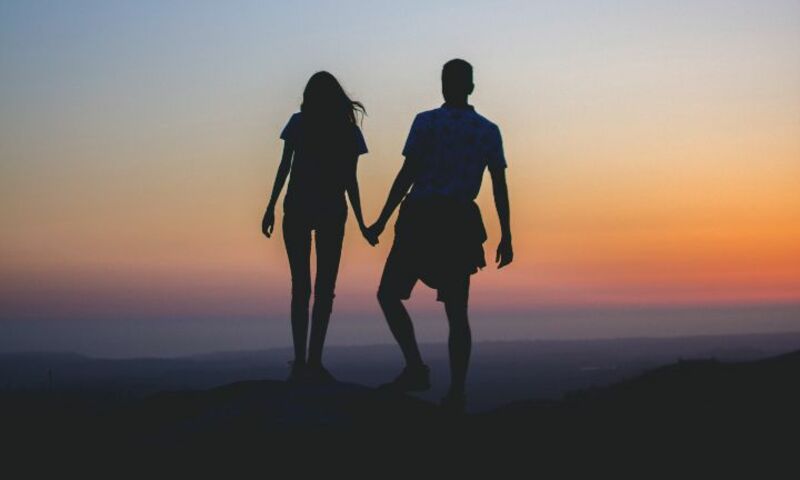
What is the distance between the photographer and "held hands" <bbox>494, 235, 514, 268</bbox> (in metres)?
8.85

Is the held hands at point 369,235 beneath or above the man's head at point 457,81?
beneath

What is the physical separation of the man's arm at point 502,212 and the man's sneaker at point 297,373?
2.01 meters

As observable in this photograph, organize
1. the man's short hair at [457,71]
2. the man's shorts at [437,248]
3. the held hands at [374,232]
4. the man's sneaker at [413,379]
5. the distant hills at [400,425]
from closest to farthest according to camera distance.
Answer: the distant hills at [400,425], the man's short hair at [457,71], the man's shorts at [437,248], the man's sneaker at [413,379], the held hands at [374,232]

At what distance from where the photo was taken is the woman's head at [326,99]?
938 cm

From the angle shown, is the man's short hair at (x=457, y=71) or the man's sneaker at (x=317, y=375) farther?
the man's sneaker at (x=317, y=375)

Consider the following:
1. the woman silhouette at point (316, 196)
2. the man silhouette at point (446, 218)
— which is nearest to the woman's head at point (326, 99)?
the woman silhouette at point (316, 196)

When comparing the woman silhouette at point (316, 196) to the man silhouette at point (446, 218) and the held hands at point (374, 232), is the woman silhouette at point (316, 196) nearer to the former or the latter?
the held hands at point (374, 232)

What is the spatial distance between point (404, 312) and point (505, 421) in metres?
1.51

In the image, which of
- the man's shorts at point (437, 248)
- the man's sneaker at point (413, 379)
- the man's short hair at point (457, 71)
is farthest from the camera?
the man's sneaker at point (413, 379)

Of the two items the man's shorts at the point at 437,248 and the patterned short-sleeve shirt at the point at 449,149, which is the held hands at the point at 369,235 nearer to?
the man's shorts at the point at 437,248

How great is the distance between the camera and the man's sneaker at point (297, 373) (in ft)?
30.6

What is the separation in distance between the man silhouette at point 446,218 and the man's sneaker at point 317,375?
70cm

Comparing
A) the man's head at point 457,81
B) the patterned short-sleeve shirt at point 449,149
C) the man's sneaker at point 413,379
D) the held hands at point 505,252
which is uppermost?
the man's head at point 457,81

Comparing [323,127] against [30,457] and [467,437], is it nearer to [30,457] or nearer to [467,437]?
[467,437]
